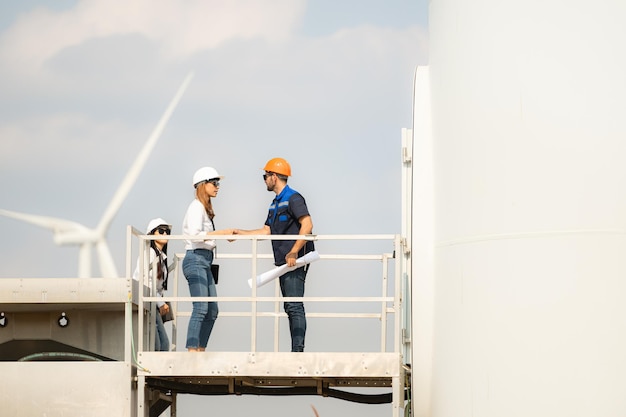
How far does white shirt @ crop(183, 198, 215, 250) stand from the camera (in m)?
18.5

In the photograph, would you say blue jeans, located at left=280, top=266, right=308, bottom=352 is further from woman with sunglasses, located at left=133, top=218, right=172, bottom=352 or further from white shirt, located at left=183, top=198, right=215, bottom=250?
woman with sunglasses, located at left=133, top=218, right=172, bottom=352

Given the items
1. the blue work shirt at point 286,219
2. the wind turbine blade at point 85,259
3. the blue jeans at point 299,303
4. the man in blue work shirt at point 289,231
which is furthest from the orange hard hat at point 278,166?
the wind turbine blade at point 85,259

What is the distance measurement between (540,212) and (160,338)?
663cm

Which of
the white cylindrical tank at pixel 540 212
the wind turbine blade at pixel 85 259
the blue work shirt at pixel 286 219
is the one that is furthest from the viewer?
the wind turbine blade at pixel 85 259

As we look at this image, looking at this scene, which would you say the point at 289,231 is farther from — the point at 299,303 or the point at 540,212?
the point at 540,212

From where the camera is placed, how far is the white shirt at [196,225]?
727 inches

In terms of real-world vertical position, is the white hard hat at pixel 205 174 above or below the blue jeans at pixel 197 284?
above

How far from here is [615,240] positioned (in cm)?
1505

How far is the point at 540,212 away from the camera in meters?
15.4

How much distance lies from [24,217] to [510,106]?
1862cm

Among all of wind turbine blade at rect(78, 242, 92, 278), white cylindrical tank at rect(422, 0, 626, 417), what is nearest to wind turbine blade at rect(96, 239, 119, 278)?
wind turbine blade at rect(78, 242, 92, 278)

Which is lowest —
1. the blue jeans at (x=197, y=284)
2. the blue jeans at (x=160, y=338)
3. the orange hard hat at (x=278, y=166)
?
the blue jeans at (x=160, y=338)

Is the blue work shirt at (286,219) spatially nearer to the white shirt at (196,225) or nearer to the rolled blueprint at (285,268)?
the rolled blueprint at (285,268)

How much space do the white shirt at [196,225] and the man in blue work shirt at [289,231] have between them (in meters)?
0.48
